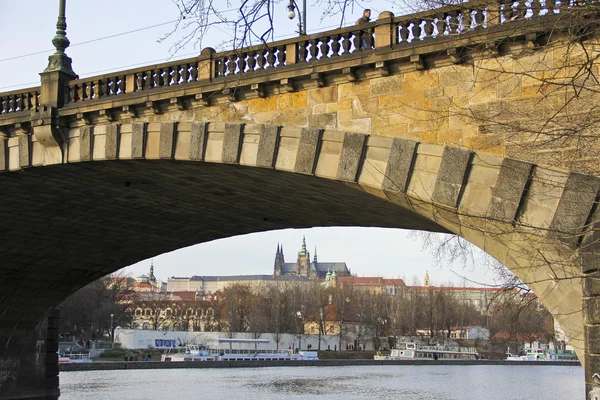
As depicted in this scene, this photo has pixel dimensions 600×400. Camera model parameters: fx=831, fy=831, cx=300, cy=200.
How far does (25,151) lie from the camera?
19188 mm

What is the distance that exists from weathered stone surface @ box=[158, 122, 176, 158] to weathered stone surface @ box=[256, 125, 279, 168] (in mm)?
2226

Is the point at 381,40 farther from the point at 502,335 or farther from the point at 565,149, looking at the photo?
the point at 502,335

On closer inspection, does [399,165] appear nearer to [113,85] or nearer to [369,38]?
[369,38]

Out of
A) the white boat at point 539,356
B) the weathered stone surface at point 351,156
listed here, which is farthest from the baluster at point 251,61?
the white boat at point 539,356

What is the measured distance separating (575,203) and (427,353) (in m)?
78.3

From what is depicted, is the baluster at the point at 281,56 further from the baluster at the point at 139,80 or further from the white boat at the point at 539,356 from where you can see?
the white boat at the point at 539,356

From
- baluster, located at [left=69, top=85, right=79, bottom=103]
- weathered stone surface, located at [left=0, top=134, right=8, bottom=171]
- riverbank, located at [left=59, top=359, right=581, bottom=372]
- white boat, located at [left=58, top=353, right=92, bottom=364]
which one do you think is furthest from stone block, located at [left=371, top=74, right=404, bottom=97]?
white boat, located at [left=58, top=353, right=92, bottom=364]

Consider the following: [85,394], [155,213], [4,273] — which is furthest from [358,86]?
[85,394]

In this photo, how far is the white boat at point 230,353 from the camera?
69938mm

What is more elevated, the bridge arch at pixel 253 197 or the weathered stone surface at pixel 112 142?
the weathered stone surface at pixel 112 142

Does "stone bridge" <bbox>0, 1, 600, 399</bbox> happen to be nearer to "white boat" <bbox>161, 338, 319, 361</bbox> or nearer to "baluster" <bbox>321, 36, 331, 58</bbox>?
"baluster" <bbox>321, 36, 331, 58</bbox>

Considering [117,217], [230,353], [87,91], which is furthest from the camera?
[230,353]

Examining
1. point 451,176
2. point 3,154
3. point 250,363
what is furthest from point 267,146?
point 250,363

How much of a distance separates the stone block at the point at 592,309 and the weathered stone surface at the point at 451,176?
8.65 feet
